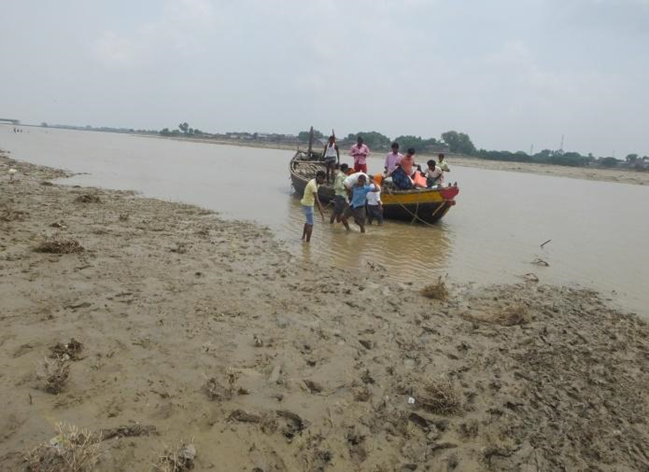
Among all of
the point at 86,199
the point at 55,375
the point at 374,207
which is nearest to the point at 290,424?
the point at 55,375

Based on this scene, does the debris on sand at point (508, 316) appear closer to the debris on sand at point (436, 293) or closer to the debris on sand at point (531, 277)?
the debris on sand at point (436, 293)

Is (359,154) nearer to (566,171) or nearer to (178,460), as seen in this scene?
(178,460)

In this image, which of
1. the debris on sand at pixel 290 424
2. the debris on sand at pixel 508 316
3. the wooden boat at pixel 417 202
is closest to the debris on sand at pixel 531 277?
the debris on sand at pixel 508 316

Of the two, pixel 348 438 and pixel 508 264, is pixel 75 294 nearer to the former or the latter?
pixel 348 438

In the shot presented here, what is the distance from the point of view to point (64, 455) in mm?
2529

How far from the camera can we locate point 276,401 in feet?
11.5

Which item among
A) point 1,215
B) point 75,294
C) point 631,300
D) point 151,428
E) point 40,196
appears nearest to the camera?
point 151,428

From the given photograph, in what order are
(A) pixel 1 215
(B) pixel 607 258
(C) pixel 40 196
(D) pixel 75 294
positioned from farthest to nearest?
(C) pixel 40 196 < (B) pixel 607 258 < (A) pixel 1 215 < (D) pixel 75 294

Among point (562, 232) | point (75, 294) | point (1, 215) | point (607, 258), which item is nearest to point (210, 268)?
point (75, 294)

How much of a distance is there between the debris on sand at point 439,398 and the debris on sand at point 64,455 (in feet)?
7.87

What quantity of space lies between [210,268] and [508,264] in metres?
6.26

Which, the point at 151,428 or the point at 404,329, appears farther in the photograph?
the point at 404,329

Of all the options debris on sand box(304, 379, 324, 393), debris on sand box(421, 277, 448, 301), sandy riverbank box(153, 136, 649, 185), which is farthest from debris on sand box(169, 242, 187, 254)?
sandy riverbank box(153, 136, 649, 185)

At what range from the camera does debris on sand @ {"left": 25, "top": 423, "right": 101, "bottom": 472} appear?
2479mm
